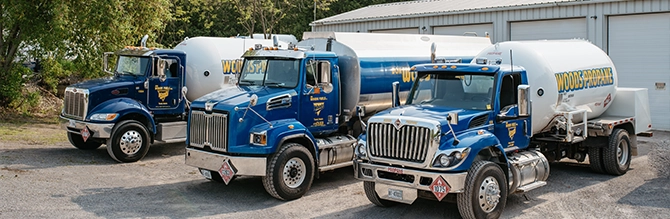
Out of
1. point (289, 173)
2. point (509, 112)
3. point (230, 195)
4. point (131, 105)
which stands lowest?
point (230, 195)

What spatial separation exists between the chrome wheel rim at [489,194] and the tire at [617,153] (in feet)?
15.5

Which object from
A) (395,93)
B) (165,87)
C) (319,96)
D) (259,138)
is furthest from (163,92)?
(395,93)

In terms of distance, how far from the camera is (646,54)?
19562mm

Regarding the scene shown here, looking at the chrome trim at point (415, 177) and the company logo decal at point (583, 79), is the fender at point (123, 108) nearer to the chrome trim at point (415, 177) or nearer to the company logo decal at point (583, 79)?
the chrome trim at point (415, 177)

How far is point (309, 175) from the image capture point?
455 inches

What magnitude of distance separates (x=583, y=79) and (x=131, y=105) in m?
9.64

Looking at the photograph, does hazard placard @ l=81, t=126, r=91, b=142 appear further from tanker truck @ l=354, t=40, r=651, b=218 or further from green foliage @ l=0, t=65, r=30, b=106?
green foliage @ l=0, t=65, r=30, b=106

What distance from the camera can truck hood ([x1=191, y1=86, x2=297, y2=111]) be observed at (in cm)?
1102

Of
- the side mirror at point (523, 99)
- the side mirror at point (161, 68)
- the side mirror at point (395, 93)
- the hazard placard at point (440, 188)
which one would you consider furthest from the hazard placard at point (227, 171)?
the side mirror at point (161, 68)

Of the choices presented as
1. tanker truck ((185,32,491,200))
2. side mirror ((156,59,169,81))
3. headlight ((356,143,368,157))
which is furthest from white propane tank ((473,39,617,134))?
side mirror ((156,59,169,81))

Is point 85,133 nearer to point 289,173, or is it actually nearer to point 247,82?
point 247,82

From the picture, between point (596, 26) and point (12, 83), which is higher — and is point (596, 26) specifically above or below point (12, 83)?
above

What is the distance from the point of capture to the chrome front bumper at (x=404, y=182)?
29.6 feet

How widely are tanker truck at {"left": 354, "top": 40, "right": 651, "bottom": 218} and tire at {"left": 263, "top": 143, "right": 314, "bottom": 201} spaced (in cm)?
146
